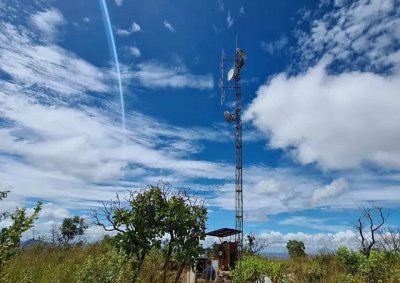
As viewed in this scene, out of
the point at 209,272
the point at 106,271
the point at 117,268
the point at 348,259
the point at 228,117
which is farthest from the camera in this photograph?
the point at 228,117

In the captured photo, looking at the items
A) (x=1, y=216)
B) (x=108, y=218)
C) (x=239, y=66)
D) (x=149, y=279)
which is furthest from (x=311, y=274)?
(x=239, y=66)

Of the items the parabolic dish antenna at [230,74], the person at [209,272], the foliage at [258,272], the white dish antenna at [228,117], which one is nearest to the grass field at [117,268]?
the foliage at [258,272]

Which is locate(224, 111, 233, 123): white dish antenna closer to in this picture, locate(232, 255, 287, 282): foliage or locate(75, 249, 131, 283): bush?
locate(232, 255, 287, 282): foliage

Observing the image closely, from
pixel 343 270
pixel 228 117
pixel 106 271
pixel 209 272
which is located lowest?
pixel 106 271

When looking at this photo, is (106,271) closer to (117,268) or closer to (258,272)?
(117,268)

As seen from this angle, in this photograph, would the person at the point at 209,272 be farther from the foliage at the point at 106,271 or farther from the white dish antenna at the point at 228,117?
the white dish antenna at the point at 228,117

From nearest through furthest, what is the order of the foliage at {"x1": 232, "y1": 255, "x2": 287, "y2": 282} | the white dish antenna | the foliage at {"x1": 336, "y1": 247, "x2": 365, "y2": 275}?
the foliage at {"x1": 232, "y1": 255, "x2": 287, "y2": 282}
the foliage at {"x1": 336, "y1": 247, "x2": 365, "y2": 275}
the white dish antenna

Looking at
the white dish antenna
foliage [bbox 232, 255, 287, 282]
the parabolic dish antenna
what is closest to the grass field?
foliage [bbox 232, 255, 287, 282]

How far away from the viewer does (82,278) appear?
28.9 feet

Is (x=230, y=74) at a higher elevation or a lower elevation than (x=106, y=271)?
higher

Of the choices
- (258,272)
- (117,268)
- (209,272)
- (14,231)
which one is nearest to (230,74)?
(209,272)

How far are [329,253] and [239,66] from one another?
15505 millimetres

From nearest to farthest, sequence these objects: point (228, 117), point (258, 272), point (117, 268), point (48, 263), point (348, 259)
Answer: point (117, 268) → point (48, 263) → point (258, 272) → point (348, 259) → point (228, 117)

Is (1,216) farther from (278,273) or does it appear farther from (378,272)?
(378,272)
